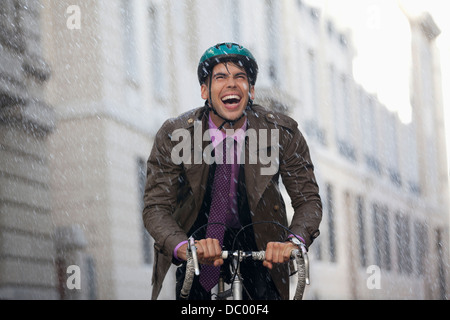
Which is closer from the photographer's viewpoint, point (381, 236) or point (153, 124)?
point (153, 124)

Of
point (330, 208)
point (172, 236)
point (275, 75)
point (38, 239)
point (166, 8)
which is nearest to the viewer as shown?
point (172, 236)

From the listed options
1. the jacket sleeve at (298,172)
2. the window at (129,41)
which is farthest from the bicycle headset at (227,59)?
the window at (129,41)

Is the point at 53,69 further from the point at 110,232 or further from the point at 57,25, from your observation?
the point at 110,232

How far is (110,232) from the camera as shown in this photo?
11.2 m

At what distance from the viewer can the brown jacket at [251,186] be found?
11.1ft

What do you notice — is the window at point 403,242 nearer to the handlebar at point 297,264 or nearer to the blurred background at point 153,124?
the blurred background at point 153,124

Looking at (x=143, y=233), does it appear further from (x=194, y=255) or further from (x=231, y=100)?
(x=194, y=255)

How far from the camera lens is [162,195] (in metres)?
3.39

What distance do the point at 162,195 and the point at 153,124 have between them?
30.3 feet

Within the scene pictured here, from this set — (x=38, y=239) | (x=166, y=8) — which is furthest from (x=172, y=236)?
(x=166, y=8)

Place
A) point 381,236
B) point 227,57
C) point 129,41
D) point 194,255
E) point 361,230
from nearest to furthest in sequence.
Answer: point 194,255, point 227,57, point 129,41, point 361,230, point 381,236

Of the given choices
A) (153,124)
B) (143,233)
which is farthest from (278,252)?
(153,124)

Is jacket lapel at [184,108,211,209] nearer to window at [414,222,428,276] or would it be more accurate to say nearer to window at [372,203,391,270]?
window at [372,203,391,270]

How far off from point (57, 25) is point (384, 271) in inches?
523
